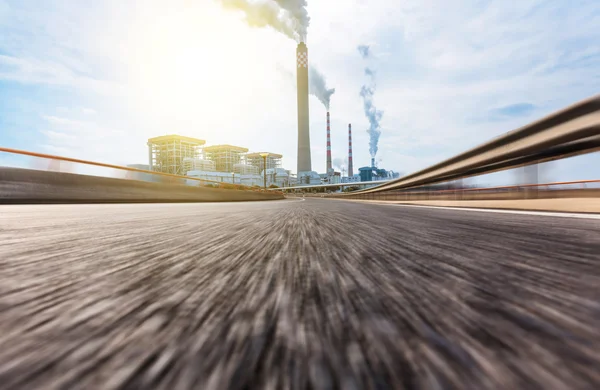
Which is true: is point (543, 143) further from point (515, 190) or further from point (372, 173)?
point (372, 173)

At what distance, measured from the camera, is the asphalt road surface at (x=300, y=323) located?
0.90ft

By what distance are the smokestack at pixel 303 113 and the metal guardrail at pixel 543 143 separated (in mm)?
83391

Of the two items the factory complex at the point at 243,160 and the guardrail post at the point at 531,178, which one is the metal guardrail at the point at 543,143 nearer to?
the guardrail post at the point at 531,178

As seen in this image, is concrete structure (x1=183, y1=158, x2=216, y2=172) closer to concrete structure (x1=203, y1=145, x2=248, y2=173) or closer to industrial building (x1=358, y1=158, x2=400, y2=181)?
concrete structure (x1=203, y1=145, x2=248, y2=173)

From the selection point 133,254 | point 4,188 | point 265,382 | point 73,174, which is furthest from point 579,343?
point 73,174

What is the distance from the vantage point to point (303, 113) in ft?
A: 278

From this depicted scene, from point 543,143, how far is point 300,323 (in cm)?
350

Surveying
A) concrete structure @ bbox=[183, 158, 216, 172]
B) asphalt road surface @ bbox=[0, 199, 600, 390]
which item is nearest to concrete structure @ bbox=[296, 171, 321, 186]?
concrete structure @ bbox=[183, 158, 216, 172]

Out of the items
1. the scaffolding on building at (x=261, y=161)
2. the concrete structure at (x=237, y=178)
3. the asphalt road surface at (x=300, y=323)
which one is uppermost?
the scaffolding on building at (x=261, y=161)

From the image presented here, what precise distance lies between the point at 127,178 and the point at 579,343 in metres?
9.32

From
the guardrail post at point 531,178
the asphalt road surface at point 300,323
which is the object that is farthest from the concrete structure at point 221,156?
the asphalt road surface at point 300,323

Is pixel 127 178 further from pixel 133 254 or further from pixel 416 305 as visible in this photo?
pixel 416 305

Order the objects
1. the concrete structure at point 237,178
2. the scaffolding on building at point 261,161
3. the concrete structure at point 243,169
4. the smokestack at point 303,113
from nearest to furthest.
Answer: the concrete structure at point 237,178 → the smokestack at point 303,113 → the concrete structure at point 243,169 → the scaffolding on building at point 261,161

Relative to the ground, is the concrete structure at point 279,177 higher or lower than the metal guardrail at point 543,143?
higher
